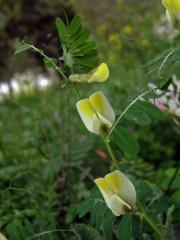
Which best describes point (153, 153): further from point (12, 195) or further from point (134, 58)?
point (134, 58)

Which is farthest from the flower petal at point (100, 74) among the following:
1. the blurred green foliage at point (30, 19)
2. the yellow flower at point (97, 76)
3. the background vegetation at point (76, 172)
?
the blurred green foliage at point (30, 19)

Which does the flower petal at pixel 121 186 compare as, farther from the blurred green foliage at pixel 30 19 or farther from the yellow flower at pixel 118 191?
the blurred green foliage at pixel 30 19

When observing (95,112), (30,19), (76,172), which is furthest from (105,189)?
(30,19)

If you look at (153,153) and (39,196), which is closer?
(39,196)

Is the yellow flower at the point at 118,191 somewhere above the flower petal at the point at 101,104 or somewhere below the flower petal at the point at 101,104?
below

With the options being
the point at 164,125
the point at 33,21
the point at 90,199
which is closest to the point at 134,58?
the point at 164,125

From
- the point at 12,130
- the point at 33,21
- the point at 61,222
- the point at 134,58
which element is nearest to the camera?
the point at 61,222

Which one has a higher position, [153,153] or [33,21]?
[33,21]
